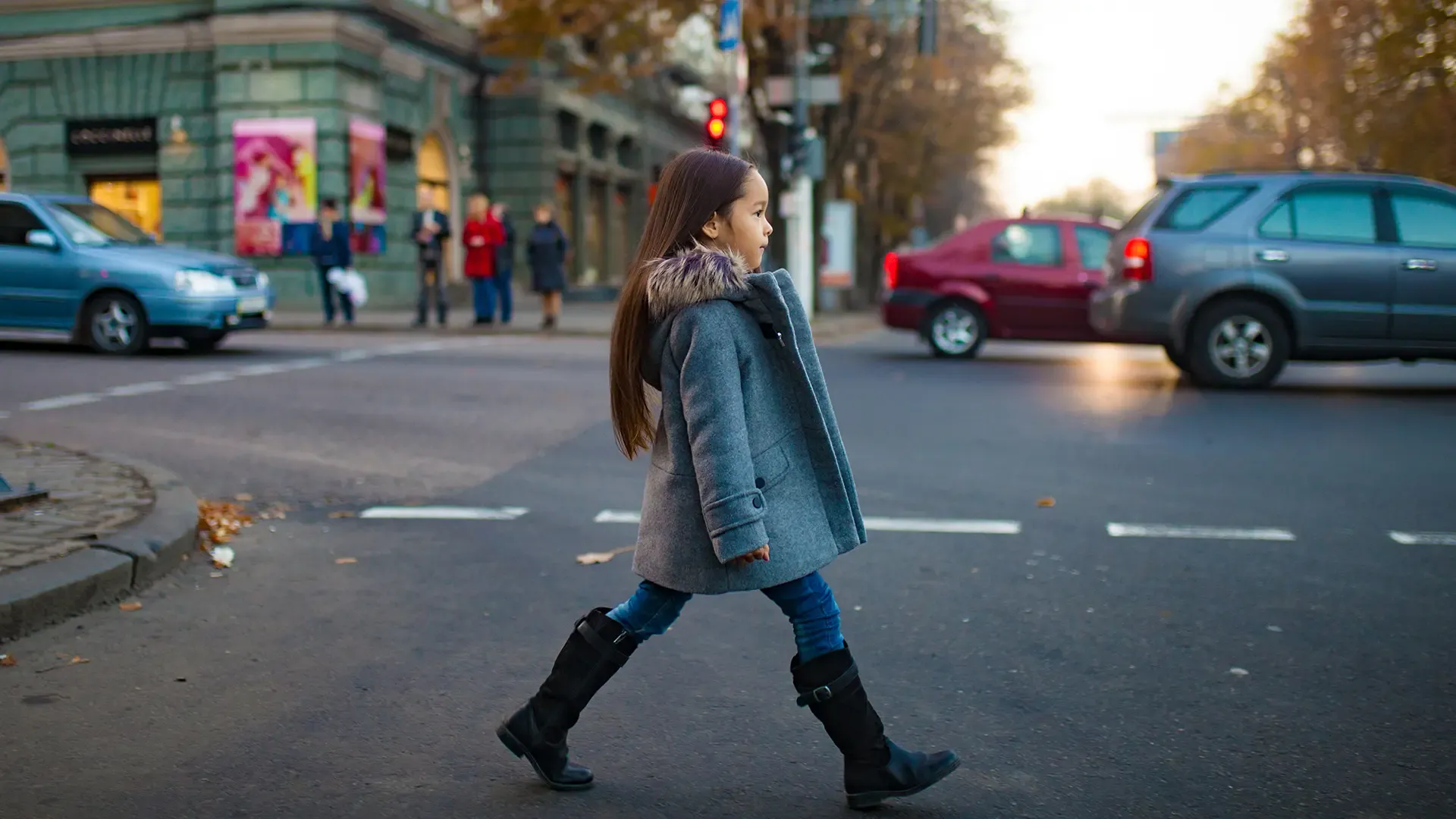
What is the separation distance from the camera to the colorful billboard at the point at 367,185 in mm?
26156

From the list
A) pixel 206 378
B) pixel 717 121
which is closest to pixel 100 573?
pixel 206 378

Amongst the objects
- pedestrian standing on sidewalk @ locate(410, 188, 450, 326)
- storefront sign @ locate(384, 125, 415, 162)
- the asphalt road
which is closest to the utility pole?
pedestrian standing on sidewalk @ locate(410, 188, 450, 326)

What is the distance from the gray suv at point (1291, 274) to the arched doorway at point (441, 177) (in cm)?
2016

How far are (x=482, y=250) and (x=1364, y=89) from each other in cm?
1816

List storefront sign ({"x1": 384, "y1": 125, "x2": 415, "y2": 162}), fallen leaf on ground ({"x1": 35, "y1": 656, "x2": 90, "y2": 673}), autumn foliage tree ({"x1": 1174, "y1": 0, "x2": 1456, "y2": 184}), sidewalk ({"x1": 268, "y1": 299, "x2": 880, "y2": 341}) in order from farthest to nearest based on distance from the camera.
→ storefront sign ({"x1": 384, "y1": 125, "x2": 415, "y2": 162}) < autumn foliage tree ({"x1": 1174, "y1": 0, "x2": 1456, "y2": 184}) < sidewalk ({"x1": 268, "y1": 299, "x2": 880, "y2": 341}) < fallen leaf on ground ({"x1": 35, "y1": 656, "x2": 90, "y2": 673})

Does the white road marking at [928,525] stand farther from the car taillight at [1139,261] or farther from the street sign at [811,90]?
the street sign at [811,90]

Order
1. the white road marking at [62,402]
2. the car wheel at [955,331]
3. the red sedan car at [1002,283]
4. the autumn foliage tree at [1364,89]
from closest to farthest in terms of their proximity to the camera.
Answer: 1. the white road marking at [62,402]
2. the red sedan car at [1002,283]
3. the car wheel at [955,331]
4. the autumn foliage tree at [1364,89]

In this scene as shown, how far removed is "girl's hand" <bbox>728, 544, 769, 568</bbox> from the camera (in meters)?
3.05

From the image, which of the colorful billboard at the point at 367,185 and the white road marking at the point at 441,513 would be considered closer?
the white road marking at the point at 441,513

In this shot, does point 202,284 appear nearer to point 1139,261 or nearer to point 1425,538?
point 1139,261

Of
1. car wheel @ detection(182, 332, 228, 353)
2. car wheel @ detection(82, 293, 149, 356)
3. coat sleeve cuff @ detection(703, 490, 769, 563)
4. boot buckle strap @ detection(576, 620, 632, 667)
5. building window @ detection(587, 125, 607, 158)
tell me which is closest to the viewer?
coat sleeve cuff @ detection(703, 490, 769, 563)

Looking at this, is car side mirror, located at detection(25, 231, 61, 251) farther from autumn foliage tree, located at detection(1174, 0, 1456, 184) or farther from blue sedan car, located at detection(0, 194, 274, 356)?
autumn foliage tree, located at detection(1174, 0, 1456, 184)

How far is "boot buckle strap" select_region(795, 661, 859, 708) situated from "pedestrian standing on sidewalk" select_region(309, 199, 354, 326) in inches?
732

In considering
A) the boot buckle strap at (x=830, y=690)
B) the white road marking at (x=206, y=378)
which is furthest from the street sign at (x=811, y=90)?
the boot buckle strap at (x=830, y=690)
